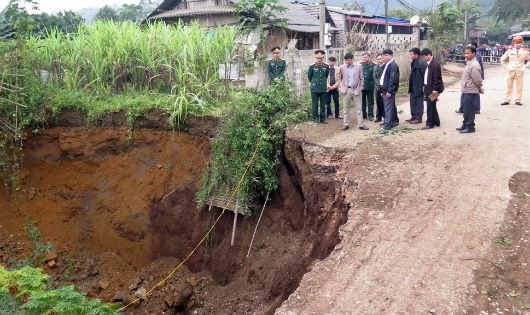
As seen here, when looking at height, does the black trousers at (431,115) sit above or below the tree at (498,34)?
below

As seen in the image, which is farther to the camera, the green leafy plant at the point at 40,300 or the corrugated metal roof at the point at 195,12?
the corrugated metal roof at the point at 195,12

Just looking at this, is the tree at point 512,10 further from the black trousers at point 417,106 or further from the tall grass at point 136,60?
the tall grass at point 136,60

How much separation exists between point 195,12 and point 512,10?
31874mm

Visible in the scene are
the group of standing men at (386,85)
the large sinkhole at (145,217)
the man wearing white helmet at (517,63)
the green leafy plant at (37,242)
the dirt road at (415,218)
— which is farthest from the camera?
the man wearing white helmet at (517,63)

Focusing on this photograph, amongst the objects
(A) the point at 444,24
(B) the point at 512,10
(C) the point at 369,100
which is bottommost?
(C) the point at 369,100

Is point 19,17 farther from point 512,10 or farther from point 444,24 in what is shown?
point 512,10

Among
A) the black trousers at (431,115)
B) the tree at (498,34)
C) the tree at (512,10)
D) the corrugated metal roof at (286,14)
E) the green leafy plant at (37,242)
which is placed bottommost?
the green leafy plant at (37,242)

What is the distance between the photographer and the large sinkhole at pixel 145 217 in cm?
786

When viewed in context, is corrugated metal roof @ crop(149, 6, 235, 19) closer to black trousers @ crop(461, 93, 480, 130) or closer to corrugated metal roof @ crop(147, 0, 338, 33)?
corrugated metal roof @ crop(147, 0, 338, 33)

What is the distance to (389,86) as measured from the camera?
8516 mm

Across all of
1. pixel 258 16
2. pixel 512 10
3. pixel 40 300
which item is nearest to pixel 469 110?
pixel 40 300

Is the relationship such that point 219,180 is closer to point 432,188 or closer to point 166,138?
point 166,138

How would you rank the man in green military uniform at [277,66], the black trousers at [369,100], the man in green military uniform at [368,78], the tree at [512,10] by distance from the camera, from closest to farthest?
the man in green military uniform at [368,78] → the man in green military uniform at [277,66] → the black trousers at [369,100] → the tree at [512,10]

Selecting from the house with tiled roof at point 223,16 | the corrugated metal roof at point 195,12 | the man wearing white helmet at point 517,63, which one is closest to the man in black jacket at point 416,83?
the man wearing white helmet at point 517,63
